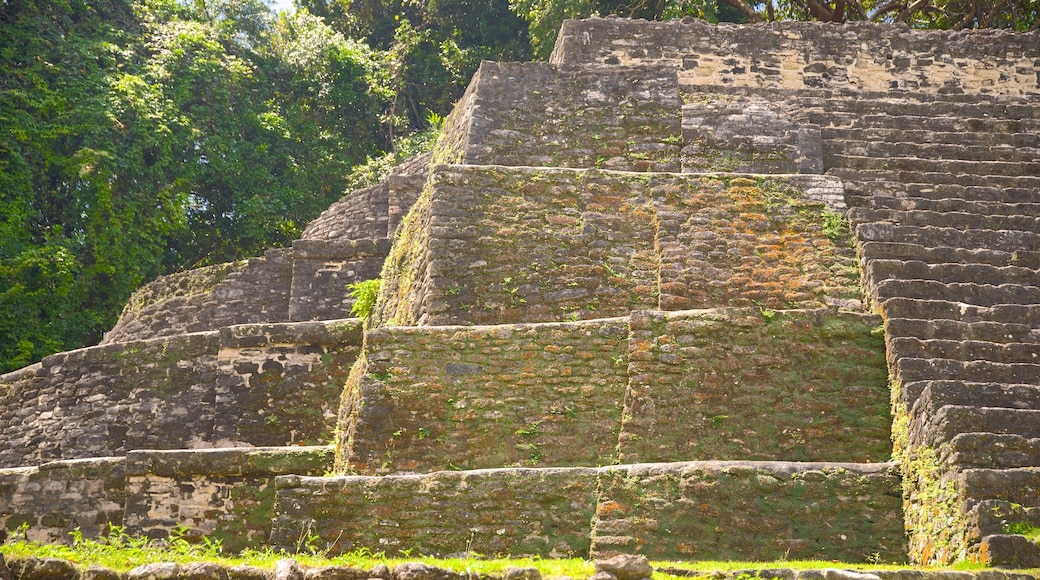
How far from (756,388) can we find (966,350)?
4.70 ft

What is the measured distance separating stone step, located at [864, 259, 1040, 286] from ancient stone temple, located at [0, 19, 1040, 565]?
0.10 feet

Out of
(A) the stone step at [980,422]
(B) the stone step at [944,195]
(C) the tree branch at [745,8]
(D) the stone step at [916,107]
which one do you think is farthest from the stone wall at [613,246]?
(C) the tree branch at [745,8]

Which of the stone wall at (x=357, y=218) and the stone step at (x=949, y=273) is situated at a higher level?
the stone step at (x=949, y=273)

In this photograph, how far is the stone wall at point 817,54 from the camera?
571 inches

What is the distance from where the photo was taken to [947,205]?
446 inches

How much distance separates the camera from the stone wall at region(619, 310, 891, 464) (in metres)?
8.64

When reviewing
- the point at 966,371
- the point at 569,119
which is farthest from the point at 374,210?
the point at 966,371

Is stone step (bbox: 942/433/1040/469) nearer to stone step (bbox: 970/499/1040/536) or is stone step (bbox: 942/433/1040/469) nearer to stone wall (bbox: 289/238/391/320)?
stone step (bbox: 970/499/1040/536)

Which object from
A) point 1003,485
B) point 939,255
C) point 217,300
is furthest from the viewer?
point 217,300

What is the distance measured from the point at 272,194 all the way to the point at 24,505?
413 inches

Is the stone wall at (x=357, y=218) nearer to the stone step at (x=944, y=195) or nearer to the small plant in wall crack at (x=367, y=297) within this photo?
the small plant in wall crack at (x=367, y=297)

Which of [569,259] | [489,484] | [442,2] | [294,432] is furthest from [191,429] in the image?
[442,2]

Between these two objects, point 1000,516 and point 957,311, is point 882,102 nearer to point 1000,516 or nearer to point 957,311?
point 957,311

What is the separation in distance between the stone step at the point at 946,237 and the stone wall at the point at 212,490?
4.64 meters
